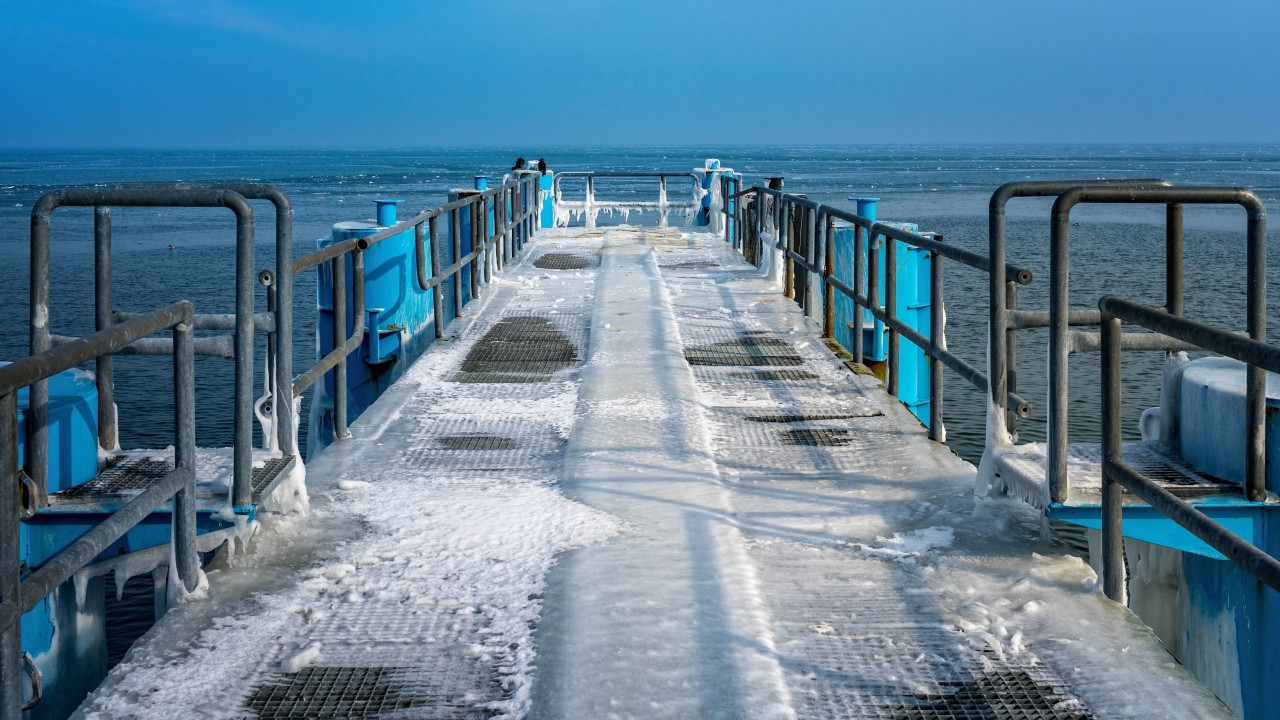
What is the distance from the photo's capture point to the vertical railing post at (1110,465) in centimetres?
391

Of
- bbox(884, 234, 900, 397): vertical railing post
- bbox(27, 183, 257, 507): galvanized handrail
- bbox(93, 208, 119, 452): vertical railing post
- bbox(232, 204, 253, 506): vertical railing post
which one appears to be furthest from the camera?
bbox(884, 234, 900, 397): vertical railing post

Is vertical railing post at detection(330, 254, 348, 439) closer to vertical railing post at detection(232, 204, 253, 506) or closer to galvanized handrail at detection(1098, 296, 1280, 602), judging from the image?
vertical railing post at detection(232, 204, 253, 506)

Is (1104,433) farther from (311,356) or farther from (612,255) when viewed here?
(311,356)

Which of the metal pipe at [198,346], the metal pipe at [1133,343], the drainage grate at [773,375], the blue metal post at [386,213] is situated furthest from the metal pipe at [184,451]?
the blue metal post at [386,213]

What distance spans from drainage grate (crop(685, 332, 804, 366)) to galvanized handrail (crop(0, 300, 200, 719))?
15.5 ft

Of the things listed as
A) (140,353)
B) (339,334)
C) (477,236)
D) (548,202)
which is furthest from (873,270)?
(548,202)

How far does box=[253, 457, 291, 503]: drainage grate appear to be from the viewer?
177 inches

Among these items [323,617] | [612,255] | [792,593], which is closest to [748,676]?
[792,593]

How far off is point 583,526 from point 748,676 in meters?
1.42

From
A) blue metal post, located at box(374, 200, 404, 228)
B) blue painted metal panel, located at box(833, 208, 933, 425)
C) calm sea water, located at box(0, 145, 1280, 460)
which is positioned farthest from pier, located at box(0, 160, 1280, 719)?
calm sea water, located at box(0, 145, 1280, 460)

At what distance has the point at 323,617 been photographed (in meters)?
3.96

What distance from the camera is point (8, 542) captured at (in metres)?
2.66

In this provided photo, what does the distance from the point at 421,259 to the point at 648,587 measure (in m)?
5.37

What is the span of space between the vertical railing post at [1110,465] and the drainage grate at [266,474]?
2.84m
